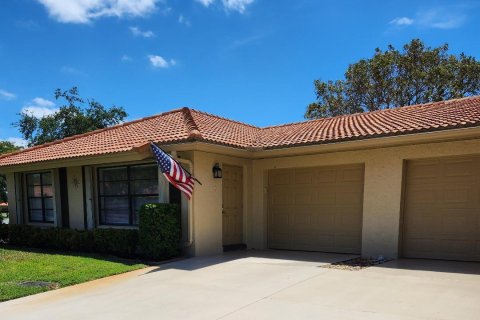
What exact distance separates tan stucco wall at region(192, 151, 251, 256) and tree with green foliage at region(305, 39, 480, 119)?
16151mm

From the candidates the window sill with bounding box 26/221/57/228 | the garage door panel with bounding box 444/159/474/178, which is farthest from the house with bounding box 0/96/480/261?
the window sill with bounding box 26/221/57/228

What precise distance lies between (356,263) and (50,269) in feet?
21.2

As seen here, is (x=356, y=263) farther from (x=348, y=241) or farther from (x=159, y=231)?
(x=159, y=231)

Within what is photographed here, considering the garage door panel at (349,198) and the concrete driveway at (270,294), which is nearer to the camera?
the concrete driveway at (270,294)

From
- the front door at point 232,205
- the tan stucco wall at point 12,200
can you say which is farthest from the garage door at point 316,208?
the tan stucco wall at point 12,200

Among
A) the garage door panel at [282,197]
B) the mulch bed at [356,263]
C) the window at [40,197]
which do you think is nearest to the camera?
the mulch bed at [356,263]

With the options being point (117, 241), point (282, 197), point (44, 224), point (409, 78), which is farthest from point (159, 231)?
point (409, 78)

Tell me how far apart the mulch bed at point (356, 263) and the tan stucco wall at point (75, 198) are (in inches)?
303

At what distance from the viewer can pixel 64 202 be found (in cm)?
1198

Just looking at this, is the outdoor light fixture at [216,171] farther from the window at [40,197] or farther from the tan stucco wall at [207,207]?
the window at [40,197]

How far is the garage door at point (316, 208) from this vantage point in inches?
369

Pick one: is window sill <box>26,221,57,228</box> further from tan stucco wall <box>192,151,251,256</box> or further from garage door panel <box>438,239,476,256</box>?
garage door panel <box>438,239,476,256</box>

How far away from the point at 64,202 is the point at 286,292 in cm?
898

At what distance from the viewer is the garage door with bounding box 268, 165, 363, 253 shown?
938 cm
